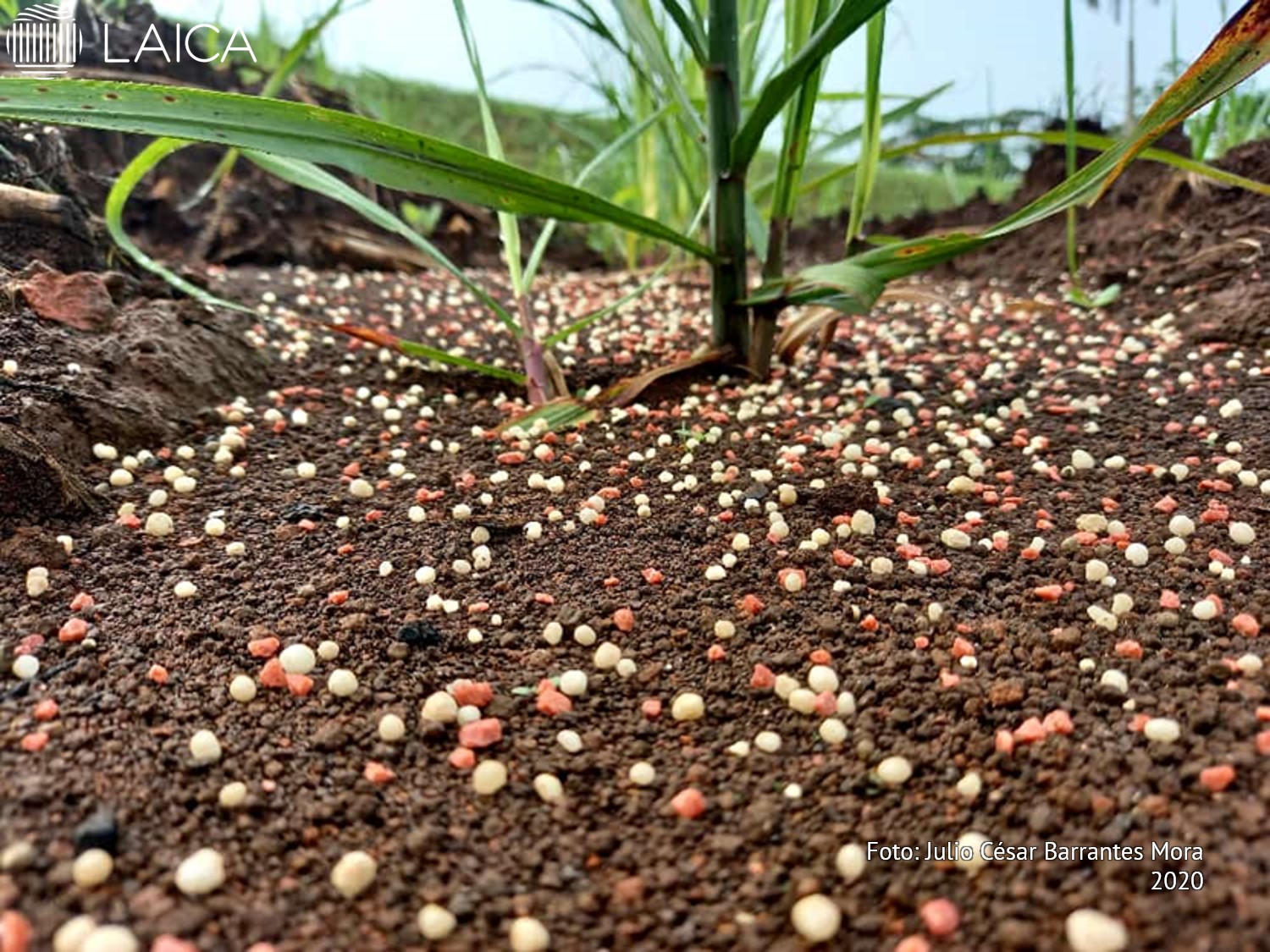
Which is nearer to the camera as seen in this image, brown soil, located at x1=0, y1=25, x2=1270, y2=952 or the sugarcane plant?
brown soil, located at x1=0, y1=25, x2=1270, y2=952

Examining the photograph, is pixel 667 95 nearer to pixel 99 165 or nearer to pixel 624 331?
pixel 624 331

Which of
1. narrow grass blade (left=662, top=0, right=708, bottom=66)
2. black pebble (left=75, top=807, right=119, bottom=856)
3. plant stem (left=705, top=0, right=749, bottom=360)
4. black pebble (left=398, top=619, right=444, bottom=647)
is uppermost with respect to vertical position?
narrow grass blade (left=662, top=0, right=708, bottom=66)

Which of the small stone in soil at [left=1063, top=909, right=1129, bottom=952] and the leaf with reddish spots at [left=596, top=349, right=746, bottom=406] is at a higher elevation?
the leaf with reddish spots at [left=596, top=349, right=746, bottom=406]

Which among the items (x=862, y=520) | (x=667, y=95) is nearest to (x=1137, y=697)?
(x=862, y=520)

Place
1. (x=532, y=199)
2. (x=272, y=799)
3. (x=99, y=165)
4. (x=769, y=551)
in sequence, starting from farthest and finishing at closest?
(x=99, y=165)
(x=532, y=199)
(x=769, y=551)
(x=272, y=799)

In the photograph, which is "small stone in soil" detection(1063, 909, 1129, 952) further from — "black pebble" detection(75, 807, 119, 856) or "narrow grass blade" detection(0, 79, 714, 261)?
"narrow grass blade" detection(0, 79, 714, 261)

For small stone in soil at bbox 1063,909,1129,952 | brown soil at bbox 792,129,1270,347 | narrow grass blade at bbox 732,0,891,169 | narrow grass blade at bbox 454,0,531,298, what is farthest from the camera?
brown soil at bbox 792,129,1270,347

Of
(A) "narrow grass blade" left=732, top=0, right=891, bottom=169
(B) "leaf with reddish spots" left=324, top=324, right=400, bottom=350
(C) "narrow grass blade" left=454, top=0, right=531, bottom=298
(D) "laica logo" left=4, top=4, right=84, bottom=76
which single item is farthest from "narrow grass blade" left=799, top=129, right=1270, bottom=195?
(D) "laica logo" left=4, top=4, right=84, bottom=76

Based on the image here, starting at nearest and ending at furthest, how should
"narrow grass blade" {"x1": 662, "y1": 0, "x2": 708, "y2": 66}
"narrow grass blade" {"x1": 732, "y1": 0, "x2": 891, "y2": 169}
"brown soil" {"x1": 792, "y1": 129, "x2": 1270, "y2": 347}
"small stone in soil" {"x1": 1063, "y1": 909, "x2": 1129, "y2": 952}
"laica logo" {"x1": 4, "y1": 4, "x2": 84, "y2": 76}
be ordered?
1. "small stone in soil" {"x1": 1063, "y1": 909, "x2": 1129, "y2": 952}
2. "narrow grass blade" {"x1": 732, "y1": 0, "x2": 891, "y2": 169}
3. "narrow grass blade" {"x1": 662, "y1": 0, "x2": 708, "y2": 66}
4. "brown soil" {"x1": 792, "y1": 129, "x2": 1270, "y2": 347}
5. "laica logo" {"x1": 4, "y1": 4, "x2": 84, "y2": 76}

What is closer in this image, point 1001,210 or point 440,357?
point 440,357
